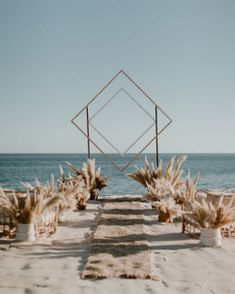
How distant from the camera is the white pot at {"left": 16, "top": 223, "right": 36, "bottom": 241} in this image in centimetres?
509

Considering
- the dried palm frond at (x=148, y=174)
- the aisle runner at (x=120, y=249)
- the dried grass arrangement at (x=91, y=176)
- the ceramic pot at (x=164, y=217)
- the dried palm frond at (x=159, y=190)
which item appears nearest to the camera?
the aisle runner at (x=120, y=249)

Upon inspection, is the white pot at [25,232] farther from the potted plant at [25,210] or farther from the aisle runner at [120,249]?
the aisle runner at [120,249]

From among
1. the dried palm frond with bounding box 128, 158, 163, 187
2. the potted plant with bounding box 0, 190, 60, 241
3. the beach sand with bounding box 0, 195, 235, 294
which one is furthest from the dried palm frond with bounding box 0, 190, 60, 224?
the dried palm frond with bounding box 128, 158, 163, 187

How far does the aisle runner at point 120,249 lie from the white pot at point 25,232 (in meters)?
0.79

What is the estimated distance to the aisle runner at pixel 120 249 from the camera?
12.3 feet

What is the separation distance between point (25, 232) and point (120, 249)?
4.17 feet

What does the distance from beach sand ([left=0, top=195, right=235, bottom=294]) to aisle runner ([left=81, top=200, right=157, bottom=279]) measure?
0.28 feet

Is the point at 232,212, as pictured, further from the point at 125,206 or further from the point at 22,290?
the point at 125,206

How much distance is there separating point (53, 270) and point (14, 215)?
1.56 metres

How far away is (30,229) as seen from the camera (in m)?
5.11

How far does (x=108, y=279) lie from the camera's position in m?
3.59

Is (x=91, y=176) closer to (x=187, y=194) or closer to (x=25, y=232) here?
(x=187, y=194)

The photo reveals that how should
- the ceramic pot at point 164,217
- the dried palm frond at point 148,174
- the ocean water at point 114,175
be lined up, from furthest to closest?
the ocean water at point 114,175 < the dried palm frond at point 148,174 < the ceramic pot at point 164,217

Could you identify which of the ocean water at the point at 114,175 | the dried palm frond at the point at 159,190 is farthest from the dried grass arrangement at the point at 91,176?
the dried palm frond at the point at 159,190
